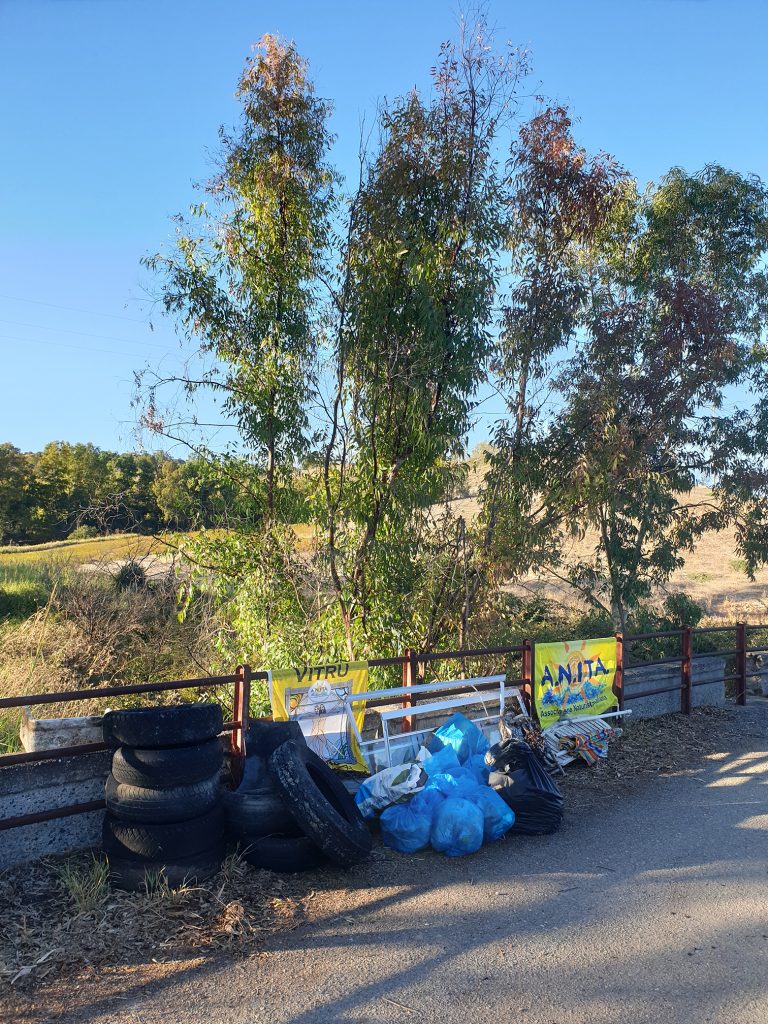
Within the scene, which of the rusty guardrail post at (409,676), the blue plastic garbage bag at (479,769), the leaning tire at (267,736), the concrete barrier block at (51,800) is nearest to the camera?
the concrete barrier block at (51,800)

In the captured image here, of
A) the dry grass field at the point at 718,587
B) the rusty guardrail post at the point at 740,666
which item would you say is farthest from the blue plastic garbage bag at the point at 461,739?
the dry grass field at the point at 718,587

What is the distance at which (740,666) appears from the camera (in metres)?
13.3

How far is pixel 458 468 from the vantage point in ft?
32.6

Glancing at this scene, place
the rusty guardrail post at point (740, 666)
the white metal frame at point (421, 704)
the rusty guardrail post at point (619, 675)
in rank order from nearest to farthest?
1. the white metal frame at point (421, 704)
2. the rusty guardrail post at point (619, 675)
3. the rusty guardrail post at point (740, 666)

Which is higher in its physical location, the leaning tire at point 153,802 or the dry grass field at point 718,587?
the dry grass field at point 718,587

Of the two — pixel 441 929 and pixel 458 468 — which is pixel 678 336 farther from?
pixel 441 929

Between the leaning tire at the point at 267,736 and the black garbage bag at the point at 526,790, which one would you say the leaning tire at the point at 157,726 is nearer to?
the leaning tire at the point at 267,736

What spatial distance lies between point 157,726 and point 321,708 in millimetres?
2404

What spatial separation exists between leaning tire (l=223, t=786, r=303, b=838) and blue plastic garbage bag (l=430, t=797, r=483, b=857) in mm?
1102

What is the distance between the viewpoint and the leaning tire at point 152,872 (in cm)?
500

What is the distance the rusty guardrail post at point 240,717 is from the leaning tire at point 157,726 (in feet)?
3.26

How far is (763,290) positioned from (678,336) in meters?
3.59

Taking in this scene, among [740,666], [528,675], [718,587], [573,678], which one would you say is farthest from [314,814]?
[718,587]

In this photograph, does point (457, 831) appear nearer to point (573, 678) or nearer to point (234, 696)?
point (234, 696)
